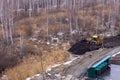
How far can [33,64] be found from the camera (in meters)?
16.8

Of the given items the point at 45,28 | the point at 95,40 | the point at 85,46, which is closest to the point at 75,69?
the point at 85,46

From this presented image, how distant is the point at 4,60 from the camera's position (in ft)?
57.0

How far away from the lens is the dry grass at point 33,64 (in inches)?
598

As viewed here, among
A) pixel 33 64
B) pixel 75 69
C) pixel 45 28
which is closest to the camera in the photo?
pixel 75 69

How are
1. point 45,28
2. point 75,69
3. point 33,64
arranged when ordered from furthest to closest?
point 45,28 < point 33,64 < point 75,69

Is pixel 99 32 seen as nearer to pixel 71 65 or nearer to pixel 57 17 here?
pixel 57 17

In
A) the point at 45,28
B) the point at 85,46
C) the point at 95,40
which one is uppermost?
the point at 45,28

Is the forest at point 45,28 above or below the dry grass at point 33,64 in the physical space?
above

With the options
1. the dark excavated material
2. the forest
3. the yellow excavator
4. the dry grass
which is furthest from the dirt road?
the yellow excavator

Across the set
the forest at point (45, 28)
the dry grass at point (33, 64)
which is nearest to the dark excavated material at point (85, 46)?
the forest at point (45, 28)

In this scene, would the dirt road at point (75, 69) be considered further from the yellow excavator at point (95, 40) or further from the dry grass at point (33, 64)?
the yellow excavator at point (95, 40)

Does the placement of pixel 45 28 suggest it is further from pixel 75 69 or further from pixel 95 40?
pixel 75 69

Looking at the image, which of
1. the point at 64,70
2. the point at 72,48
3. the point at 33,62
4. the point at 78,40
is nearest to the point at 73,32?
the point at 78,40

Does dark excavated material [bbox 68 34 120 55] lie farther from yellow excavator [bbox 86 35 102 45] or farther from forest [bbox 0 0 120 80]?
forest [bbox 0 0 120 80]
